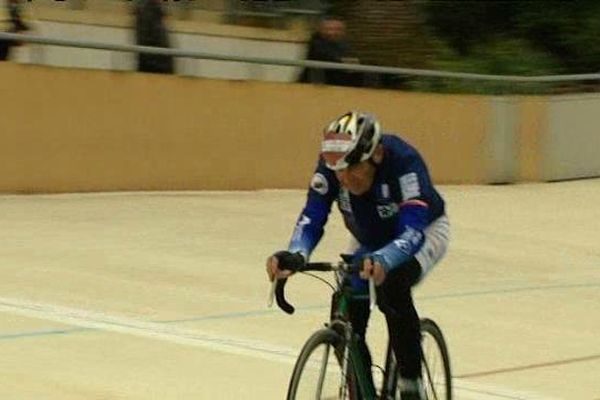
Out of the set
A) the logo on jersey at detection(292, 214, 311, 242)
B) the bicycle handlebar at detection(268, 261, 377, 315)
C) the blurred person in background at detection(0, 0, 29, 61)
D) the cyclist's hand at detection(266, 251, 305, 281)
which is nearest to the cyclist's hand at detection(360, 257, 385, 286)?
Result: the bicycle handlebar at detection(268, 261, 377, 315)

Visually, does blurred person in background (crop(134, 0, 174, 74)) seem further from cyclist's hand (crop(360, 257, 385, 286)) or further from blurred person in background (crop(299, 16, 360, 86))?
cyclist's hand (crop(360, 257, 385, 286))

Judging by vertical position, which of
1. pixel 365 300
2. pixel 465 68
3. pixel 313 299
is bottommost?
pixel 465 68

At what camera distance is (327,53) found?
17984mm

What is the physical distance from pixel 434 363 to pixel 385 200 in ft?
3.21

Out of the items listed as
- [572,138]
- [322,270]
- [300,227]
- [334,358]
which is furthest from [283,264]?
[572,138]

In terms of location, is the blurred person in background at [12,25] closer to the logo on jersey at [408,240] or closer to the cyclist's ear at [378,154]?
the cyclist's ear at [378,154]

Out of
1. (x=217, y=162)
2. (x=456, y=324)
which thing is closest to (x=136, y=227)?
(x=217, y=162)

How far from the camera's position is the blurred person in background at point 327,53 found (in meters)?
17.7

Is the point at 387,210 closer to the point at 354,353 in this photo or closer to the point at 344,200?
the point at 344,200

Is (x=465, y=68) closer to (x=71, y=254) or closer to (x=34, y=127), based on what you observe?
(x=34, y=127)

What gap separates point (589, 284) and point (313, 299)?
275 centimetres

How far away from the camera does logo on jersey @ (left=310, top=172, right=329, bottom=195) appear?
248 inches

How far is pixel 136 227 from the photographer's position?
13664 mm

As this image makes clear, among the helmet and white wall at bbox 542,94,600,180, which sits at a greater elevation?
the helmet
